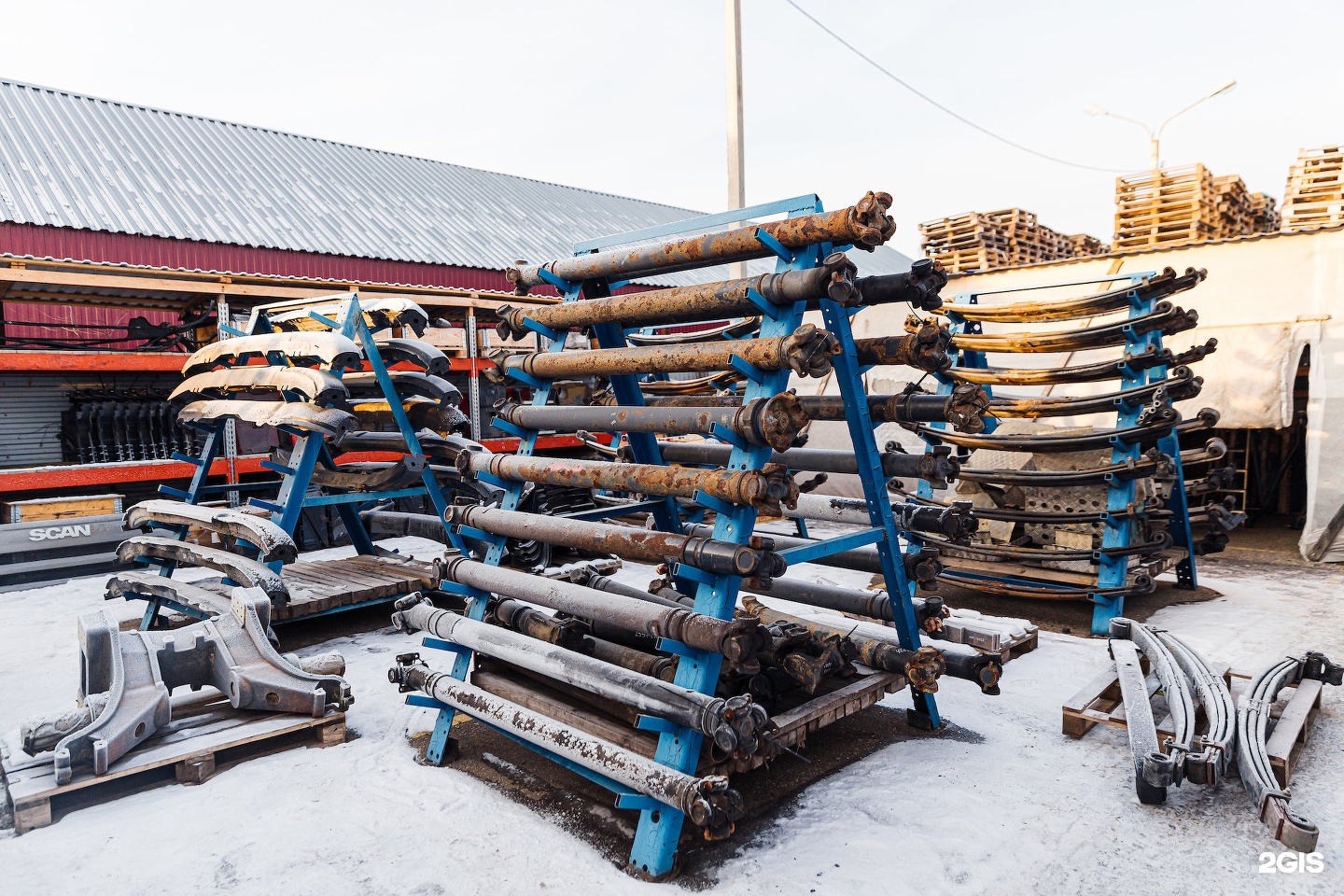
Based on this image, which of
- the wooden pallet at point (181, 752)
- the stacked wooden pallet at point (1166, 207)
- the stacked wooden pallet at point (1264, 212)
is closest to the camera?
the wooden pallet at point (181, 752)

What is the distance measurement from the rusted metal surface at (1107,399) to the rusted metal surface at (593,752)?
15.4 ft

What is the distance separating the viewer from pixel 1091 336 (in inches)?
246

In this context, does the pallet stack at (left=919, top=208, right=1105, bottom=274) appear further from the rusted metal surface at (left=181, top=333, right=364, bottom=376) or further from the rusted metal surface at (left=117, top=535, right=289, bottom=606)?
the rusted metal surface at (left=117, top=535, right=289, bottom=606)

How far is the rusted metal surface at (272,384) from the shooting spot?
541 centimetres

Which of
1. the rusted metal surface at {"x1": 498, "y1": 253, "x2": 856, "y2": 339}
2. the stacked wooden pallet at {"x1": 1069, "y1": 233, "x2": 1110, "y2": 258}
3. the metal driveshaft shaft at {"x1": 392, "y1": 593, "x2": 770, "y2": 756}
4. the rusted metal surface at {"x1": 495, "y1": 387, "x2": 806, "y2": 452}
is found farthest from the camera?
the stacked wooden pallet at {"x1": 1069, "y1": 233, "x2": 1110, "y2": 258}

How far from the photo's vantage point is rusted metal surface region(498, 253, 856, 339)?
3.04m

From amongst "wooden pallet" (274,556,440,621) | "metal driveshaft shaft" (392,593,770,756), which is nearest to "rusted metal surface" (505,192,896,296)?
"metal driveshaft shaft" (392,593,770,756)

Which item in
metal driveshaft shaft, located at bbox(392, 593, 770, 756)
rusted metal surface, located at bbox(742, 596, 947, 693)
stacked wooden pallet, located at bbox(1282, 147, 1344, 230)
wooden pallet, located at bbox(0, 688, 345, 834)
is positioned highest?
stacked wooden pallet, located at bbox(1282, 147, 1344, 230)

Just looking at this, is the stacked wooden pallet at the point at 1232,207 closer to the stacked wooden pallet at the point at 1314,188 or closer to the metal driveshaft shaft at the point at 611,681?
the stacked wooden pallet at the point at 1314,188

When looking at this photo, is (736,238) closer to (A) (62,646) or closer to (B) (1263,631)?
(B) (1263,631)

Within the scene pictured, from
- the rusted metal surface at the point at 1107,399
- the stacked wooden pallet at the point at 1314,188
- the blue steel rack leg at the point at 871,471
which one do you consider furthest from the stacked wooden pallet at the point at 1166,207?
the blue steel rack leg at the point at 871,471

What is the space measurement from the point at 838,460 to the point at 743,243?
1296 millimetres

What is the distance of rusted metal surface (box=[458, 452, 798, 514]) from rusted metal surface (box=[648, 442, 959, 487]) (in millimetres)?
225

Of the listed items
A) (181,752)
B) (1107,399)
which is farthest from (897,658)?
(1107,399)
